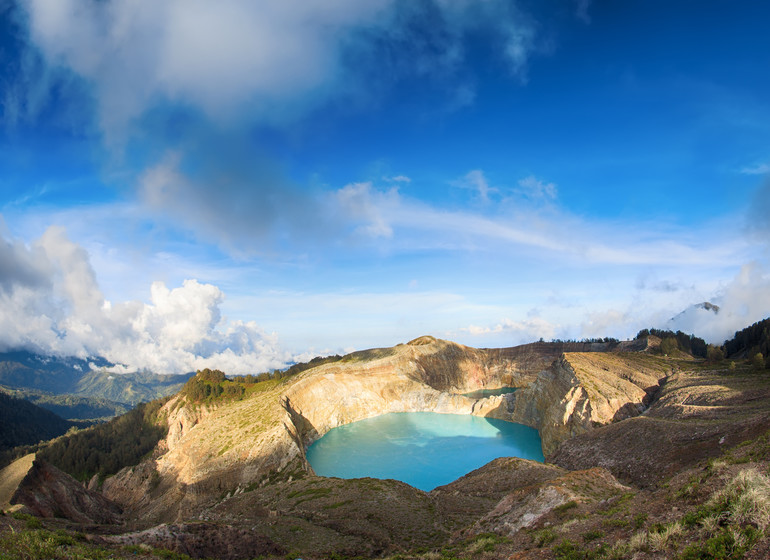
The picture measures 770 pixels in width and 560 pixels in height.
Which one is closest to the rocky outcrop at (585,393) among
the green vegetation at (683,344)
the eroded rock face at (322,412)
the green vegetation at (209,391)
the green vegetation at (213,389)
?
the eroded rock face at (322,412)

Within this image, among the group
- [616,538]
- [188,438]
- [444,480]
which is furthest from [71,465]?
[616,538]

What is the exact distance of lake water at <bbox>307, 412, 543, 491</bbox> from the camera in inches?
2431

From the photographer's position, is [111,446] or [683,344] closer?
[111,446]

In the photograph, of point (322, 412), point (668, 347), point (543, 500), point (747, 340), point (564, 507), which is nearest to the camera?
Result: point (564, 507)

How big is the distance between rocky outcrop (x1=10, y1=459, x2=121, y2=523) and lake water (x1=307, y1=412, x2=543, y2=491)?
32.5 metres

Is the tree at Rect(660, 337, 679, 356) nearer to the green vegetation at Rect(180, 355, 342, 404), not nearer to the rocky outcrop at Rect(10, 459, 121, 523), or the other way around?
the green vegetation at Rect(180, 355, 342, 404)

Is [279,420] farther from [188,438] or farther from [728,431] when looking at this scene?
[728,431]

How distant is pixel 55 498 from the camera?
3991 cm

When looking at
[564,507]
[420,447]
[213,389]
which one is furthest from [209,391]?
[564,507]

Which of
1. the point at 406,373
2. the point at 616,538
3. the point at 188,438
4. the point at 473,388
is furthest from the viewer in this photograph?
the point at 473,388

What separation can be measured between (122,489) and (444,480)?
182 ft

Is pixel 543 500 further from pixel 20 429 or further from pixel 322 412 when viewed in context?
pixel 20 429

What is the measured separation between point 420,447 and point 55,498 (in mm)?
58913

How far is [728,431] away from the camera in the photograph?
29094mm
